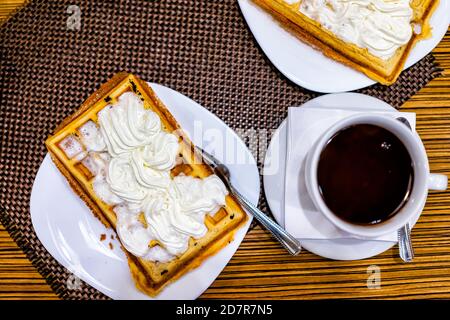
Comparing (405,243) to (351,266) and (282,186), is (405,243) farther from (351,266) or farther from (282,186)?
(282,186)

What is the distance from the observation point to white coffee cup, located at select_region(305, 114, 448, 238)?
1.10 metres

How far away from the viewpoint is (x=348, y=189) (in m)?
1.15

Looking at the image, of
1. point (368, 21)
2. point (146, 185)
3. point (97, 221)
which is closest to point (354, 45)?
point (368, 21)

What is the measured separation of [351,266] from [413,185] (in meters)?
0.35

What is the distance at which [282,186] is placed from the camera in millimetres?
1279

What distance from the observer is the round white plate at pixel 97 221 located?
4.27ft

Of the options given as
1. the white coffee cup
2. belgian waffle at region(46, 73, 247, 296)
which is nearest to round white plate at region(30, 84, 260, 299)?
belgian waffle at region(46, 73, 247, 296)

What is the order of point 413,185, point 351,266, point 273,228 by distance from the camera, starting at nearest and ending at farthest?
1. point 413,185
2. point 273,228
3. point 351,266

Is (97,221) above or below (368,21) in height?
below

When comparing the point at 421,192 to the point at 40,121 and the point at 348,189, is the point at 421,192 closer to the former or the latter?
the point at 348,189

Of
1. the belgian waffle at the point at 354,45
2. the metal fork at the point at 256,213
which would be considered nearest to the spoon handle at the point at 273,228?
the metal fork at the point at 256,213

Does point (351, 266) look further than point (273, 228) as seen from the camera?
Yes

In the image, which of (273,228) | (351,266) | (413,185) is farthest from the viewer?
(351,266)

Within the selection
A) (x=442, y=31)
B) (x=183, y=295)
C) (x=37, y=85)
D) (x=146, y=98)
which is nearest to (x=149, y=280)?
(x=183, y=295)
